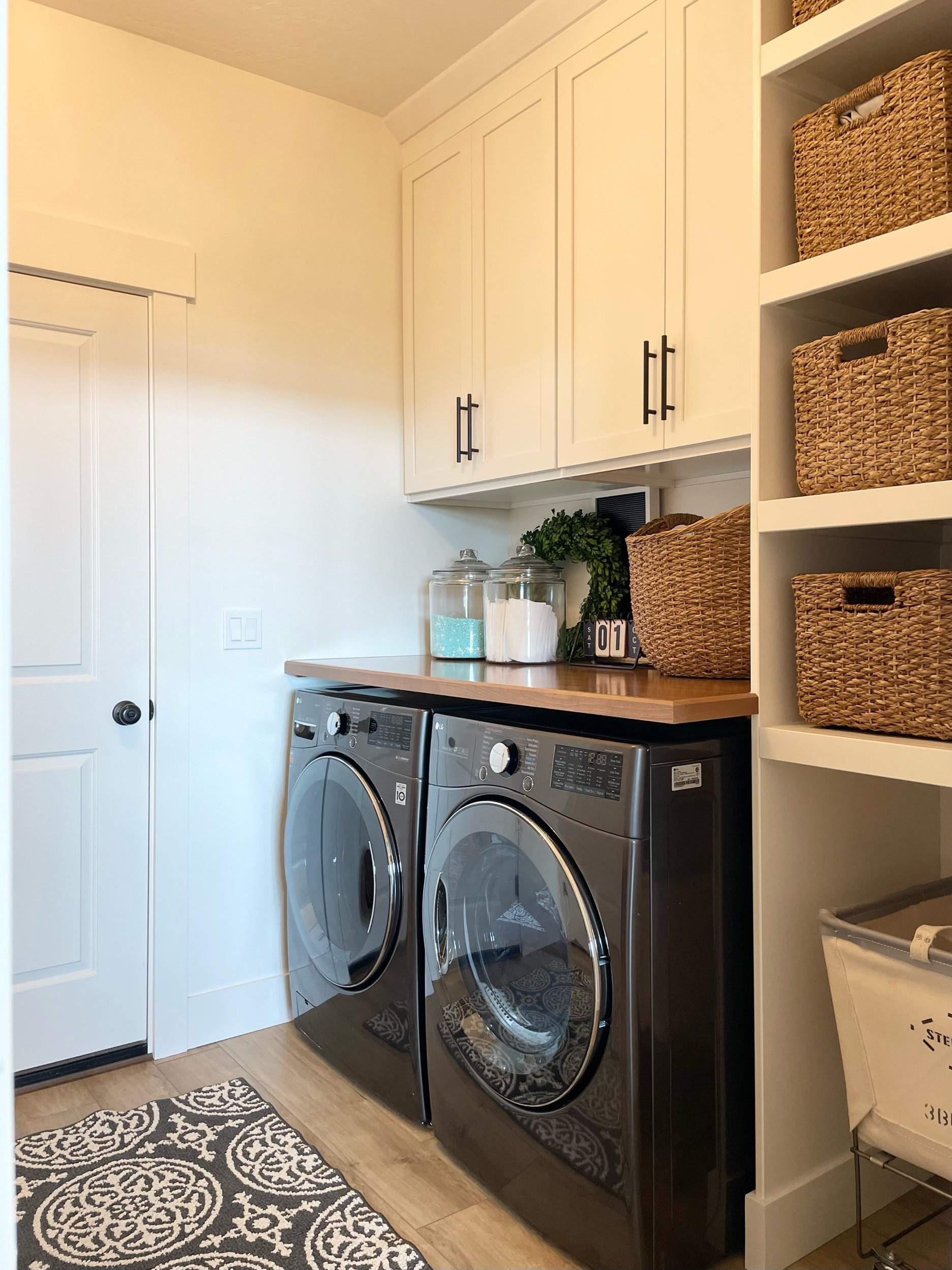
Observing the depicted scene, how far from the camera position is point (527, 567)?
105 inches

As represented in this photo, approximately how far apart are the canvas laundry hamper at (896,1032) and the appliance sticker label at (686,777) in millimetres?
314

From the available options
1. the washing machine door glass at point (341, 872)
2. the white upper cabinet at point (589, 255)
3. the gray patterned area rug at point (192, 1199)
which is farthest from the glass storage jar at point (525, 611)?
the gray patterned area rug at point (192, 1199)

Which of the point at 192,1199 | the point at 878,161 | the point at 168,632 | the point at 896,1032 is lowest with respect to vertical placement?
the point at 192,1199

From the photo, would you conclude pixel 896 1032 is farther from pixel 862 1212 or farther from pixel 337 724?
pixel 337 724

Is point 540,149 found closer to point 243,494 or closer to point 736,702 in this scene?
point 243,494

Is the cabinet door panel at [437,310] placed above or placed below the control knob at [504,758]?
above

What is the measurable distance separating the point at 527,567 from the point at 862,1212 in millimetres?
1663

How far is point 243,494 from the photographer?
256 centimetres

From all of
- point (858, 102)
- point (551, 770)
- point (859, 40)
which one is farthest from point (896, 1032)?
point (859, 40)

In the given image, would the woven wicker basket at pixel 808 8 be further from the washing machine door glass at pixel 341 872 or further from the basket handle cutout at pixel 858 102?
the washing machine door glass at pixel 341 872

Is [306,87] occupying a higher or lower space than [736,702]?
higher

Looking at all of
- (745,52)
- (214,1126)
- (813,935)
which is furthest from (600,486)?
(214,1126)

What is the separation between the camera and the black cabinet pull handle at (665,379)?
77.3 inches

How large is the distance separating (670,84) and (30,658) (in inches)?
75.9
